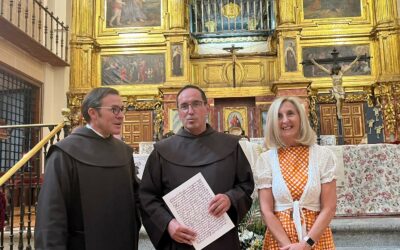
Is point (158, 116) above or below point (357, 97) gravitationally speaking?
below

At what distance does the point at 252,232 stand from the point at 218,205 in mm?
1384

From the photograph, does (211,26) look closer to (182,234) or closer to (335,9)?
(335,9)

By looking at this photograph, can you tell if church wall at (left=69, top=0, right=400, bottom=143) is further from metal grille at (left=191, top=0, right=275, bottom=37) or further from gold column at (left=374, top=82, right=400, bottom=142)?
metal grille at (left=191, top=0, right=275, bottom=37)

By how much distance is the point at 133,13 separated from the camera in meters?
11.2

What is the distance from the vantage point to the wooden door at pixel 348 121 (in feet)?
33.5

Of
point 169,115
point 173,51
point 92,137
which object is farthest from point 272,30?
point 92,137

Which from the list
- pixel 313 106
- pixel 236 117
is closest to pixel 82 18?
pixel 236 117

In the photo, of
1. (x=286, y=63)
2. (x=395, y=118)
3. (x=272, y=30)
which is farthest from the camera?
(x=272, y=30)

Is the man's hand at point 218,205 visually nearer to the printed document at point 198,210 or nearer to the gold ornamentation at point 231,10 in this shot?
the printed document at point 198,210

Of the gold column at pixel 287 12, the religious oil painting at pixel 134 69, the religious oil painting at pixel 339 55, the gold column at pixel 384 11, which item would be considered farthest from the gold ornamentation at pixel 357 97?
the religious oil painting at pixel 134 69

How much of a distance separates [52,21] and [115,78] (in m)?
2.06

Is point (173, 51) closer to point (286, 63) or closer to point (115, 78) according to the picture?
point (115, 78)

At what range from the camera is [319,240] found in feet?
7.41

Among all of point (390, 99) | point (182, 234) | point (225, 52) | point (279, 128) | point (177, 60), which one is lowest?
point (182, 234)
